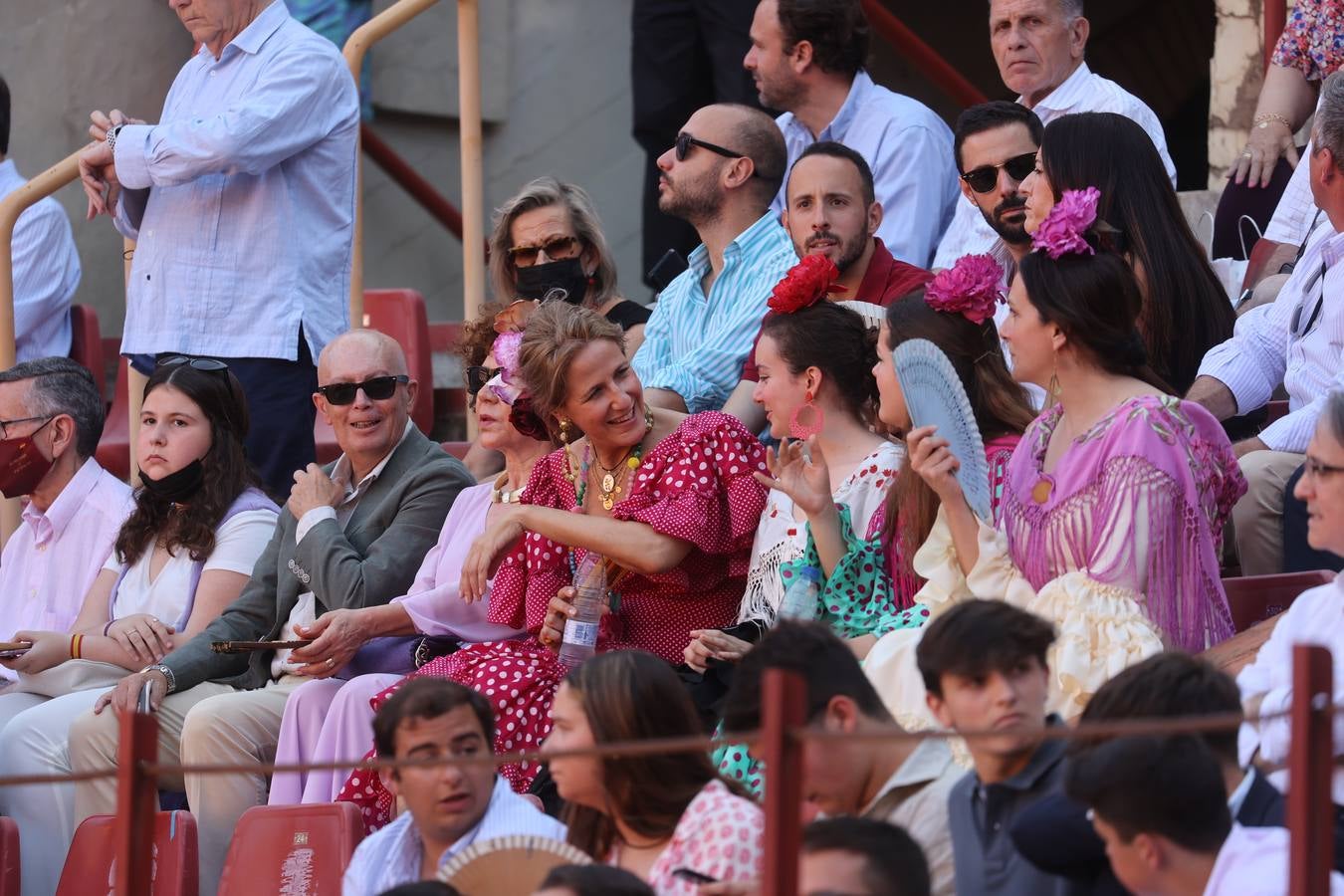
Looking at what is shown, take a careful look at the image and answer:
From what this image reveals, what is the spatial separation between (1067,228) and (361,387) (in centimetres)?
199

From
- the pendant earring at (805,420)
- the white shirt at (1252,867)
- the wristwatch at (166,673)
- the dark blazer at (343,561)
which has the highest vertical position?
the pendant earring at (805,420)

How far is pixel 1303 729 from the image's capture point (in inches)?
93.4

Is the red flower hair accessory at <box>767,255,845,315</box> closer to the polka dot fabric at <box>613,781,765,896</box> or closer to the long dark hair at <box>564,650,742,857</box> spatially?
the long dark hair at <box>564,650,742,857</box>

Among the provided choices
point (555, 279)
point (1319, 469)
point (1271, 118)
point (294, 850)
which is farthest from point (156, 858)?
point (1271, 118)

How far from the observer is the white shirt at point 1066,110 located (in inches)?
217

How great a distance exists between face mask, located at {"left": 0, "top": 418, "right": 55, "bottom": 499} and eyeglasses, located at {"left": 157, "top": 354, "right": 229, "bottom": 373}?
464 millimetres

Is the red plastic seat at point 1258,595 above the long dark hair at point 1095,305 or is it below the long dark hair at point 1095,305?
below

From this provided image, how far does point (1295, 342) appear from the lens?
467 cm

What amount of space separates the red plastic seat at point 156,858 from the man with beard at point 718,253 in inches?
65.1

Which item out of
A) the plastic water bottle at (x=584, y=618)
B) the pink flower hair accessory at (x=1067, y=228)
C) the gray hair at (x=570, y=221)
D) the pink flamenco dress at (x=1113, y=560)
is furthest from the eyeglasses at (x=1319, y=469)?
the gray hair at (x=570, y=221)

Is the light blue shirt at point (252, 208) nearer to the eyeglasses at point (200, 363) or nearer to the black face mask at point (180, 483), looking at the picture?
the eyeglasses at point (200, 363)

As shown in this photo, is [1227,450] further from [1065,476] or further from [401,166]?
[401,166]

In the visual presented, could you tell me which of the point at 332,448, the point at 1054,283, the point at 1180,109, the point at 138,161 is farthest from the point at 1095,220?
the point at 1180,109

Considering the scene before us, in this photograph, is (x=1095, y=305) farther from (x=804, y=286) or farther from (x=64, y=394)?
(x=64, y=394)
